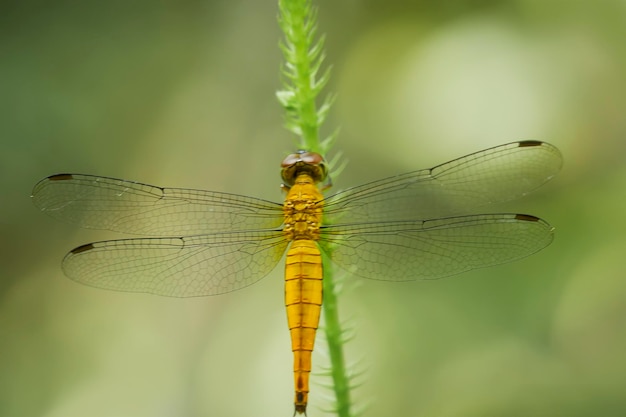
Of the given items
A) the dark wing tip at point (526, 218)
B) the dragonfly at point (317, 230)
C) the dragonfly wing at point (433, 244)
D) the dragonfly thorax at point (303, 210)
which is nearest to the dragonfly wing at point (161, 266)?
the dragonfly at point (317, 230)

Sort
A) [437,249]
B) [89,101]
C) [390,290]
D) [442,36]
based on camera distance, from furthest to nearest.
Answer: [89,101] → [442,36] → [390,290] → [437,249]

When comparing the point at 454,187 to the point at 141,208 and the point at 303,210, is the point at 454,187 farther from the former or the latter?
the point at 141,208

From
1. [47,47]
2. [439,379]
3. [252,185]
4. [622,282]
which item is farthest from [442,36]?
[47,47]

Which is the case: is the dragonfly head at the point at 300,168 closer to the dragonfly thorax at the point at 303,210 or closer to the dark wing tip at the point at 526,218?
the dragonfly thorax at the point at 303,210

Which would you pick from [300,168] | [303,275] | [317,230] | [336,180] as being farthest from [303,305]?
[336,180]

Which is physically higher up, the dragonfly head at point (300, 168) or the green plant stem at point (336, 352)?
the dragonfly head at point (300, 168)

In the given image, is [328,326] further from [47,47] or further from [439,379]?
[47,47]
